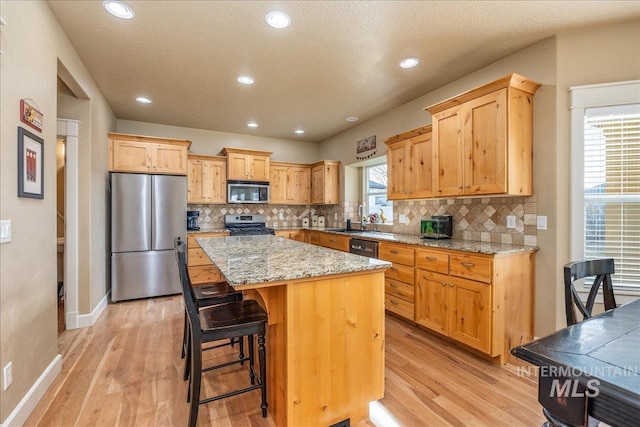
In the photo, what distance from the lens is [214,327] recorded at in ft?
5.38

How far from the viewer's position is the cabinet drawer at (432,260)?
106 inches

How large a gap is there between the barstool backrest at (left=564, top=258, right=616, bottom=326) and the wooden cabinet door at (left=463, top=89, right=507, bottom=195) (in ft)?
3.21

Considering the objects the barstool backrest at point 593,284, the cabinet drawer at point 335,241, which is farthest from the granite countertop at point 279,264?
the cabinet drawer at point 335,241

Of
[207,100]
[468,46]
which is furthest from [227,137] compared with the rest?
[468,46]

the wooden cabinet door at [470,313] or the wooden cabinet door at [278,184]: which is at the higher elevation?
the wooden cabinet door at [278,184]

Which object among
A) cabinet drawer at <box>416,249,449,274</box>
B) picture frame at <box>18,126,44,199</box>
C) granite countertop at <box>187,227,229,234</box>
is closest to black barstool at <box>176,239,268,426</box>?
picture frame at <box>18,126,44,199</box>

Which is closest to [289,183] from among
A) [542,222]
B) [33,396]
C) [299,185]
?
[299,185]

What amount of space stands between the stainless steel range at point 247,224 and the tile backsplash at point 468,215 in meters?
0.22

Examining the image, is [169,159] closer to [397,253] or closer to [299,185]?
[299,185]

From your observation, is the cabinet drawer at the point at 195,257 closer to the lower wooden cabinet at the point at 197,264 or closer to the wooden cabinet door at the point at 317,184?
the lower wooden cabinet at the point at 197,264

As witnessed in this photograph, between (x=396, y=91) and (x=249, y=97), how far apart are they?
1860 mm

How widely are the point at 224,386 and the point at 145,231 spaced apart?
2866 mm

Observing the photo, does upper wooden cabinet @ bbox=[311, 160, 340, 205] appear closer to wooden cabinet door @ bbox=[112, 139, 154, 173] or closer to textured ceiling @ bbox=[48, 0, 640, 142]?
textured ceiling @ bbox=[48, 0, 640, 142]

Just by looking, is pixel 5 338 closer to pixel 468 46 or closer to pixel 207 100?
pixel 207 100
